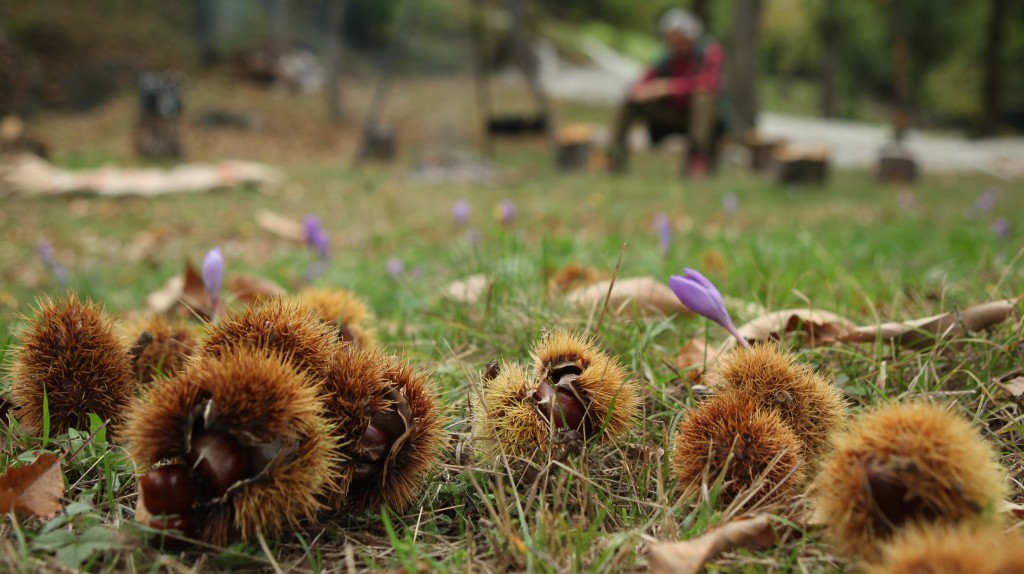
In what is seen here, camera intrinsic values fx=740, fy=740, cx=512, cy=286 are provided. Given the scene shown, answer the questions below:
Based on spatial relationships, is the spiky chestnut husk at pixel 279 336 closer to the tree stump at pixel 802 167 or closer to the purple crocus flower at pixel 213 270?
the purple crocus flower at pixel 213 270

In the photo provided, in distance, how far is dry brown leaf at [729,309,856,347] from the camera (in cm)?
162

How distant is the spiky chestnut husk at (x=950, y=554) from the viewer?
0.74 m

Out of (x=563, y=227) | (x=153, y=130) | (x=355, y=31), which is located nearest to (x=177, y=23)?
(x=355, y=31)

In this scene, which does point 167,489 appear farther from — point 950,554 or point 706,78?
point 706,78

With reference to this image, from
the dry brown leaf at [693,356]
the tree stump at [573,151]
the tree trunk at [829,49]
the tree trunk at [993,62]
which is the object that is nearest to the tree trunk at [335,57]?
the tree stump at [573,151]

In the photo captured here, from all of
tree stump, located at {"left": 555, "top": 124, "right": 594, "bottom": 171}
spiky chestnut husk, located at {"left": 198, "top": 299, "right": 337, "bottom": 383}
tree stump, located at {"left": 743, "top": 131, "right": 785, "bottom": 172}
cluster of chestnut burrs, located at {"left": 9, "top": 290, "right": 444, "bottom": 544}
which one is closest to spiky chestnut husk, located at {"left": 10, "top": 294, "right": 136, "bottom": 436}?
cluster of chestnut burrs, located at {"left": 9, "top": 290, "right": 444, "bottom": 544}

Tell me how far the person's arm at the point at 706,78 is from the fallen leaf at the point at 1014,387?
32.3 ft

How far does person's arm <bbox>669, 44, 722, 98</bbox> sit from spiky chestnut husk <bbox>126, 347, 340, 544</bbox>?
1056 cm

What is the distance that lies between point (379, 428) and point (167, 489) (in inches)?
11.9

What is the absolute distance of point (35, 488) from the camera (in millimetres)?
1155

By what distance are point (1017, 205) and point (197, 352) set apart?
899 centimetres

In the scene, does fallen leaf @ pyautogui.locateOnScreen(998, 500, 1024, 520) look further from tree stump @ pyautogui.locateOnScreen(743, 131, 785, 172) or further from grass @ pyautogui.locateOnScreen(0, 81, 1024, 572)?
tree stump @ pyautogui.locateOnScreen(743, 131, 785, 172)

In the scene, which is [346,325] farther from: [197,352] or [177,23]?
[177,23]

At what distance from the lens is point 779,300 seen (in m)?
2.10
